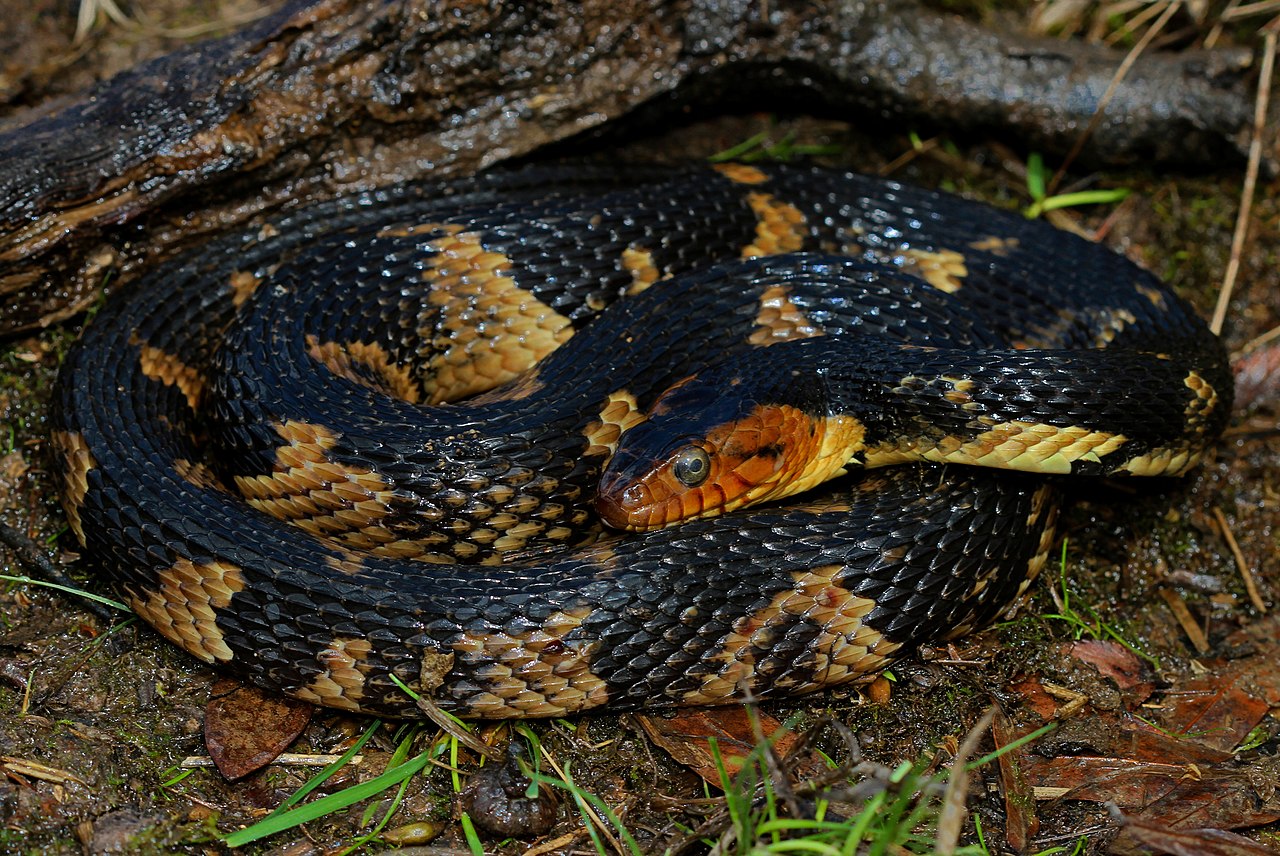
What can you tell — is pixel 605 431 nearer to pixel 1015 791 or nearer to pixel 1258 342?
pixel 1015 791

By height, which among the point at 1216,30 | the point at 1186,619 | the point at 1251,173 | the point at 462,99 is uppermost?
the point at 462,99

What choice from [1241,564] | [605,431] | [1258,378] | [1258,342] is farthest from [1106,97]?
[605,431]

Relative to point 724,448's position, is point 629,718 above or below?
below

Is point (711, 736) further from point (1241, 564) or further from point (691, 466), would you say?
point (1241, 564)

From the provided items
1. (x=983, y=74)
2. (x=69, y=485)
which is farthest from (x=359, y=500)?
(x=983, y=74)

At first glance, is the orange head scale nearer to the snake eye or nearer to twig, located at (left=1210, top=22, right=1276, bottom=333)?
the snake eye

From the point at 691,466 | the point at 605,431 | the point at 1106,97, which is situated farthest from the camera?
the point at 1106,97

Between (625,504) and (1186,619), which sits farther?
(1186,619)

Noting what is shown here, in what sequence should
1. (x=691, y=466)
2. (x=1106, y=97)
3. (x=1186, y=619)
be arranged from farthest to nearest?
1. (x=1106, y=97)
2. (x=1186, y=619)
3. (x=691, y=466)

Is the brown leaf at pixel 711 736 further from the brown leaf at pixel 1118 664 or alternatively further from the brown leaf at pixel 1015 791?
the brown leaf at pixel 1118 664
